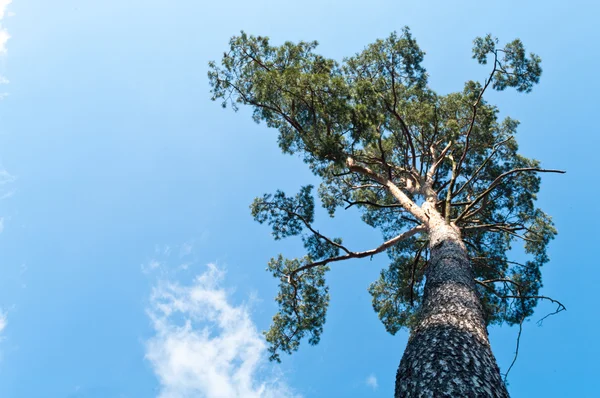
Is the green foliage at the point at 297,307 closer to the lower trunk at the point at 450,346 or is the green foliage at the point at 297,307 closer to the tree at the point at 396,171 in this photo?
the tree at the point at 396,171

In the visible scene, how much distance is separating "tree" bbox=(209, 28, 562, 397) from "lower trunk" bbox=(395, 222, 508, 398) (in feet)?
0.26

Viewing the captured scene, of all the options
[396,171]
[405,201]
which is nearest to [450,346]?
[405,201]

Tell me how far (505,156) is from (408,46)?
177 inches

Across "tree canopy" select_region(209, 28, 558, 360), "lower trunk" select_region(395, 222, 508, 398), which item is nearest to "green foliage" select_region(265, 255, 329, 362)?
"tree canopy" select_region(209, 28, 558, 360)

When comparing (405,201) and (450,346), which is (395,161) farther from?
(450,346)

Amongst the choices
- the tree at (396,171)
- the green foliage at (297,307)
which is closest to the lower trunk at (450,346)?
the tree at (396,171)

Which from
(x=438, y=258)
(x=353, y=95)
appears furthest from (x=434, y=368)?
(x=353, y=95)

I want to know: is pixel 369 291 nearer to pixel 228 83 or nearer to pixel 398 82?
pixel 398 82

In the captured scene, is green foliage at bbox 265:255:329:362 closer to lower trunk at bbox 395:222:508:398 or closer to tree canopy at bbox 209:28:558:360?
tree canopy at bbox 209:28:558:360

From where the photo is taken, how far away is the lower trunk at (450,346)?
10.7ft

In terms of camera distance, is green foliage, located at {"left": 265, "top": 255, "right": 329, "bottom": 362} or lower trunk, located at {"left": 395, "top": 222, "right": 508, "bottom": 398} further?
green foliage, located at {"left": 265, "top": 255, "right": 329, "bottom": 362}

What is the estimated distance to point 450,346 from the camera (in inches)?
152

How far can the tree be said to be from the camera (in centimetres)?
816

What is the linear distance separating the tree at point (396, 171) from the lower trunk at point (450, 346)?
0.26 feet
